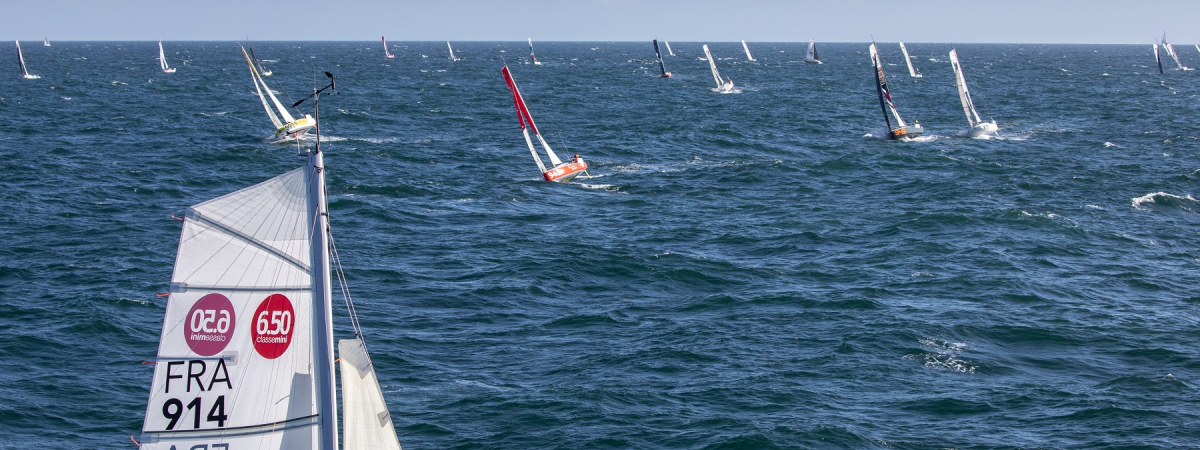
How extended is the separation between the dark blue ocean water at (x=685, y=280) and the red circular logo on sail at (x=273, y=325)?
419 inches

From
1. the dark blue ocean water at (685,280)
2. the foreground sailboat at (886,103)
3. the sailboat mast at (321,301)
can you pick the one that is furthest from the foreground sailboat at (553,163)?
the sailboat mast at (321,301)

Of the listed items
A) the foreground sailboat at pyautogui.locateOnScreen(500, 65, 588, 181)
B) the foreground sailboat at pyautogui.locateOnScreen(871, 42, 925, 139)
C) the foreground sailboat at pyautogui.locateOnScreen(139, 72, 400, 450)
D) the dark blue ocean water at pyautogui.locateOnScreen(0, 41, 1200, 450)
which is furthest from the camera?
the foreground sailboat at pyautogui.locateOnScreen(871, 42, 925, 139)

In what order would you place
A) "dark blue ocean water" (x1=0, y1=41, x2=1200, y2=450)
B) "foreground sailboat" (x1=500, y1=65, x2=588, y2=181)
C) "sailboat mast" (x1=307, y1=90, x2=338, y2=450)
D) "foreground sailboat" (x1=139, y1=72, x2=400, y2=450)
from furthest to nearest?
"foreground sailboat" (x1=500, y1=65, x2=588, y2=181) → "dark blue ocean water" (x1=0, y1=41, x2=1200, y2=450) → "sailboat mast" (x1=307, y1=90, x2=338, y2=450) → "foreground sailboat" (x1=139, y1=72, x2=400, y2=450)

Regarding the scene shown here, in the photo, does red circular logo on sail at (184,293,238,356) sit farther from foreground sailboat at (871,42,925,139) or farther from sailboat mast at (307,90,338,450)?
foreground sailboat at (871,42,925,139)

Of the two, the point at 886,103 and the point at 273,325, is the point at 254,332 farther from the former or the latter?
the point at 886,103

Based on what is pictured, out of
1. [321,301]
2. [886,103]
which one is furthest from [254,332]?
[886,103]

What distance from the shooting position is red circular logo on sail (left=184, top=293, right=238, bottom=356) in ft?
45.7

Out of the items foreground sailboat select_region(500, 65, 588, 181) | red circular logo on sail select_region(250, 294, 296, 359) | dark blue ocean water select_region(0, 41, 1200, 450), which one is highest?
red circular logo on sail select_region(250, 294, 296, 359)

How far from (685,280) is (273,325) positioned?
2512 cm

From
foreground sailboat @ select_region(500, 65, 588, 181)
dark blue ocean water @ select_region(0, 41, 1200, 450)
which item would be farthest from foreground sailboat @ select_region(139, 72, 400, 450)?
foreground sailboat @ select_region(500, 65, 588, 181)

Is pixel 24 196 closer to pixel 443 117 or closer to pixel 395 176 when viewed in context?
pixel 395 176

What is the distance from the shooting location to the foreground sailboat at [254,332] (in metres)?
13.9

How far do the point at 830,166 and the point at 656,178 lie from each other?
38.6ft

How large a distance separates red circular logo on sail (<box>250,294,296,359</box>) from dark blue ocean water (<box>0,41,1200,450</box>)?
10.6 meters
